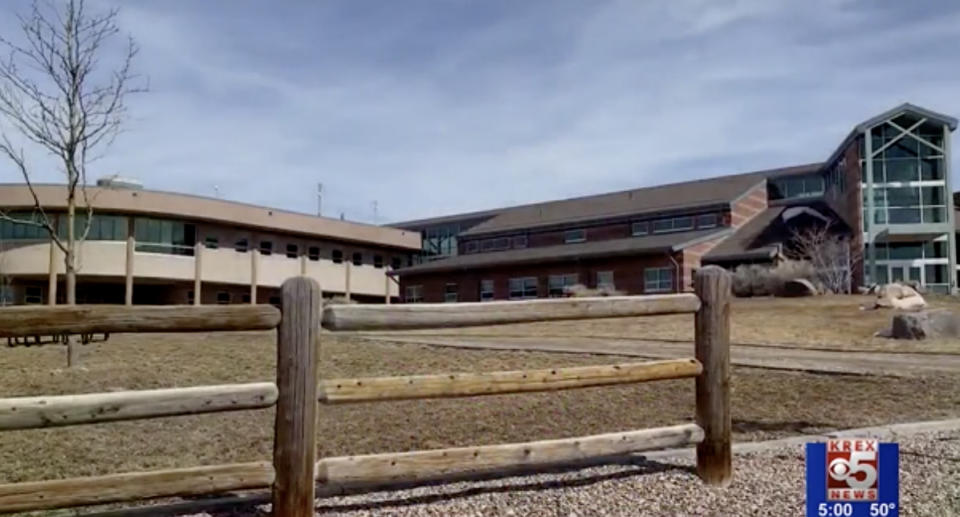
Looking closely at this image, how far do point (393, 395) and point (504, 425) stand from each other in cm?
342

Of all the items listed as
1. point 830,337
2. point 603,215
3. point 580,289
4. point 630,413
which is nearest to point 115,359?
point 630,413

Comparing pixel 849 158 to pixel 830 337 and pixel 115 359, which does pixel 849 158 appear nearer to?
pixel 830 337

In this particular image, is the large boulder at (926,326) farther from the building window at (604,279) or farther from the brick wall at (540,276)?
the building window at (604,279)

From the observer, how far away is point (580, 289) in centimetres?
3925

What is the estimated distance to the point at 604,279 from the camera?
42.7 metres

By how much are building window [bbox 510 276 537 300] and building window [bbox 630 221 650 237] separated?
6.50 meters

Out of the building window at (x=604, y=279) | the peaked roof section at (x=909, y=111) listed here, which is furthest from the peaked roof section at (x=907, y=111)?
the building window at (x=604, y=279)

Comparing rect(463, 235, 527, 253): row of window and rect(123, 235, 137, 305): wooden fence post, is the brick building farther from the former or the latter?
rect(123, 235, 137, 305): wooden fence post

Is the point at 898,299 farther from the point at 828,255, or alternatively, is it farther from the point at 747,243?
the point at 747,243

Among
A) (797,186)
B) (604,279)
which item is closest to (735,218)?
(604,279)

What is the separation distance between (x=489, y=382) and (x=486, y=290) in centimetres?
4224

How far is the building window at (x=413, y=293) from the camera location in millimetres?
50812

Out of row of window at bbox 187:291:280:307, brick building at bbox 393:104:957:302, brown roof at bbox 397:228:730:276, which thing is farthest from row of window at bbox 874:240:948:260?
row of window at bbox 187:291:280:307

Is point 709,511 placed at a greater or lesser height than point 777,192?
lesser
